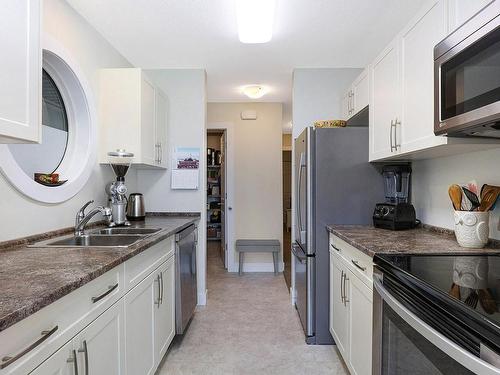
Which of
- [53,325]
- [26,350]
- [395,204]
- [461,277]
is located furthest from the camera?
[395,204]

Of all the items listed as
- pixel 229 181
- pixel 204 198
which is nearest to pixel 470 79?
pixel 204 198

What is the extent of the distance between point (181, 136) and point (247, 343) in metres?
2.00

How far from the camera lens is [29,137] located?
3.71ft

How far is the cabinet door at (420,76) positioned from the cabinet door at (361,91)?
57cm

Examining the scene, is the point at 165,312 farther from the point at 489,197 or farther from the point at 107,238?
the point at 489,197

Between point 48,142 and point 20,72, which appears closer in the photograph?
point 20,72

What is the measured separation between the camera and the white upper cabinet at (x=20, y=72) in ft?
3.35

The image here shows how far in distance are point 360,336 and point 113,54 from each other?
110 inches

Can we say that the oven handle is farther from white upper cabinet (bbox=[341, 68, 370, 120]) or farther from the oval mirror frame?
the oval mirror frame

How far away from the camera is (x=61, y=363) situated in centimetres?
92

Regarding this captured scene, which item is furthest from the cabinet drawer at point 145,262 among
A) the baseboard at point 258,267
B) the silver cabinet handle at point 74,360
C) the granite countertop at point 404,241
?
the baseboard at point 258,267

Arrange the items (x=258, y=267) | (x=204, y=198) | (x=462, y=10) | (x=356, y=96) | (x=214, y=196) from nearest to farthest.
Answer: (x=462, y=10) < (x=356, y=96) < (x=204, y=198) < (x=258, y=267) < (x=214, y=196)

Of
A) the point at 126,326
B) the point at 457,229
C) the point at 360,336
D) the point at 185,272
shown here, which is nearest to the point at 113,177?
the point at 185,272

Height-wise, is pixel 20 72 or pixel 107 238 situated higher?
pixel 20 72
